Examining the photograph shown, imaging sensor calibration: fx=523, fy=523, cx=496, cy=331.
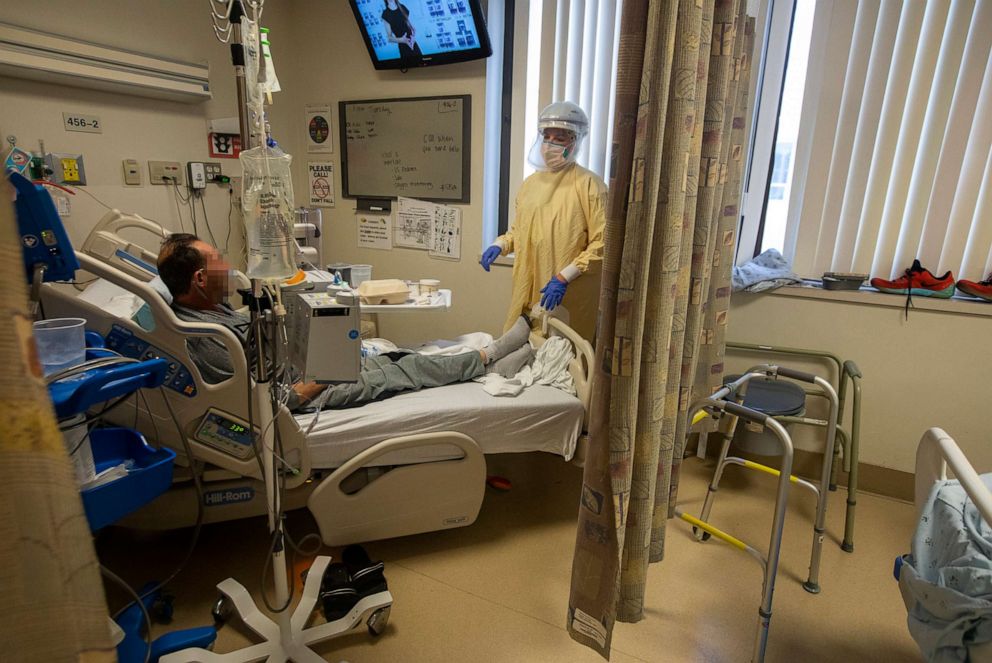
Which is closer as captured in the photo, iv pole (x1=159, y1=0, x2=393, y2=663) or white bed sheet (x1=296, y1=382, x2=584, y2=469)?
iv pole (x1=159, y1=0, x2=393, y2=663)

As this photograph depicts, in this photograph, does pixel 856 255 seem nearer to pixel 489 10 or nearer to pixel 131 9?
pixel 489 10

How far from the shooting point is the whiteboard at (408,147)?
315cm

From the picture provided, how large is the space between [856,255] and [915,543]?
5.86 feet

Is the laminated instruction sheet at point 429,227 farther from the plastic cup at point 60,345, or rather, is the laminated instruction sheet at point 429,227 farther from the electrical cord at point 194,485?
the plastic cup at point 60,345

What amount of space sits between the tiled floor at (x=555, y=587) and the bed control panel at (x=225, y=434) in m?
0.57

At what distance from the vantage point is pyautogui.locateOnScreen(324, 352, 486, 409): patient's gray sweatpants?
194 centimetres

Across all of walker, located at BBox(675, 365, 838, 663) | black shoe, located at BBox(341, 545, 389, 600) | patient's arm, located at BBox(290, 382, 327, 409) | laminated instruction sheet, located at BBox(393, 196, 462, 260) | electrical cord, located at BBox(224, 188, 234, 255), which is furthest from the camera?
laminated instruction sheet, located at BBox(393, 196, 462, 260)

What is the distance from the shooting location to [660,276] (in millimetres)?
1196

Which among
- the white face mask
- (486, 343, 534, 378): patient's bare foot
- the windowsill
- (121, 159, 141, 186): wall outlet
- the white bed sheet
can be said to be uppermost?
the white face mask

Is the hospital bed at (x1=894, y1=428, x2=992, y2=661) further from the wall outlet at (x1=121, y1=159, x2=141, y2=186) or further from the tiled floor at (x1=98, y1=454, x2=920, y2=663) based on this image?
the wall outlet at (x1=121, y1=159, x2=141, y2=186)

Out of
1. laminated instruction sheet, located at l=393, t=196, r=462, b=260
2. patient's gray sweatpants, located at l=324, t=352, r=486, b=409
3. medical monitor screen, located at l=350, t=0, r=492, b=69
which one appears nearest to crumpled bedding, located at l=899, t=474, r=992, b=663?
patient's gray sweatpants, located at l=324, t=352, r=486, b=409

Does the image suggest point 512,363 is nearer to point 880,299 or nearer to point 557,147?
point 557,147

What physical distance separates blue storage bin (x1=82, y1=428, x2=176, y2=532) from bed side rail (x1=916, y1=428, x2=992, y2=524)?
1758 millimetres

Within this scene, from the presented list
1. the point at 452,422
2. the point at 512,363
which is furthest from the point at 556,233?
the point at 452,422
